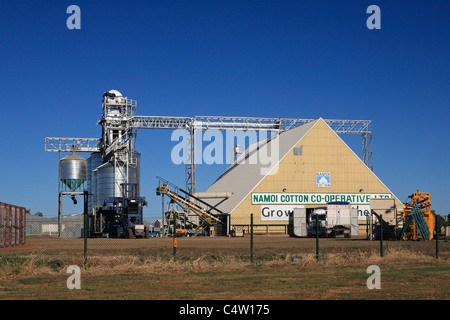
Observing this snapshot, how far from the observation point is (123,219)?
2165 inches

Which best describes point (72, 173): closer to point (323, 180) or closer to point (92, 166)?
point (92, 166)

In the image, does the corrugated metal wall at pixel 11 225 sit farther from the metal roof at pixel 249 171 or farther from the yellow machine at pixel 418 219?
the yellow machine at pixel 418 219

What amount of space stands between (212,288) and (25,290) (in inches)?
197

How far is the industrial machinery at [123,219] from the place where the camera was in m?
53.2

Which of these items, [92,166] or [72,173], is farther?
[92,166]

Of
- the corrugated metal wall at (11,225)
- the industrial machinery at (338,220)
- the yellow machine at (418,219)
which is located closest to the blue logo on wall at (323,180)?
the industrial machinery at (338,220)

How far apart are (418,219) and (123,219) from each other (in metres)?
28.0

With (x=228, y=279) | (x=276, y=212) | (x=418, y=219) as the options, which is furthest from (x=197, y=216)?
(x=228, y=279)

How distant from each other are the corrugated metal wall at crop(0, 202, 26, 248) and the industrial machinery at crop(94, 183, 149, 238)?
44.7ft

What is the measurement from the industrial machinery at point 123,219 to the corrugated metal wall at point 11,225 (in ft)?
44.7

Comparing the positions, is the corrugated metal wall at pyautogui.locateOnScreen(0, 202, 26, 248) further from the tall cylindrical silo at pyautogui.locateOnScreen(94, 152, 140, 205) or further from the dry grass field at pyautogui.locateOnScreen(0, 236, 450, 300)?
the tall cylindrical silo at pyautogui.locateOnScreen(94, 152, 140, 205)

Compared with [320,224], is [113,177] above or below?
above
